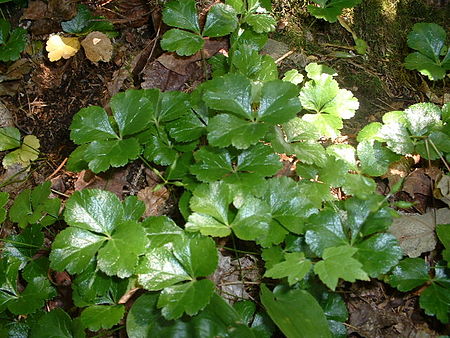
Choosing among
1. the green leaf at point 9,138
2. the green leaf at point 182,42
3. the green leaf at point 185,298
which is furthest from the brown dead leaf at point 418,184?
the green leaf at point 9,138

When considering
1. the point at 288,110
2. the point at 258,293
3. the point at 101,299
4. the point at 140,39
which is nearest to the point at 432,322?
the point at 258,293

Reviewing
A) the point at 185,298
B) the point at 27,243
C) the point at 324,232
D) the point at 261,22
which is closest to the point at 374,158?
the point at 324,232

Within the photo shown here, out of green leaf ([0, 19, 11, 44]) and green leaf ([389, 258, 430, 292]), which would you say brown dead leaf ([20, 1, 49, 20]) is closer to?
green leaf ([0, 19, 11, 44])

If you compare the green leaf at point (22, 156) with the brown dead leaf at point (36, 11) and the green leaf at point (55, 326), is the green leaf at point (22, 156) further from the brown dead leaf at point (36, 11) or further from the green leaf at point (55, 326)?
the green leaf at point (55, 326)

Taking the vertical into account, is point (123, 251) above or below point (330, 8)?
below

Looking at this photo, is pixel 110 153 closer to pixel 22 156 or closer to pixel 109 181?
pixel 109 181

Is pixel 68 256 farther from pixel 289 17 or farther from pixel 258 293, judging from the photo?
pixel 289 17
